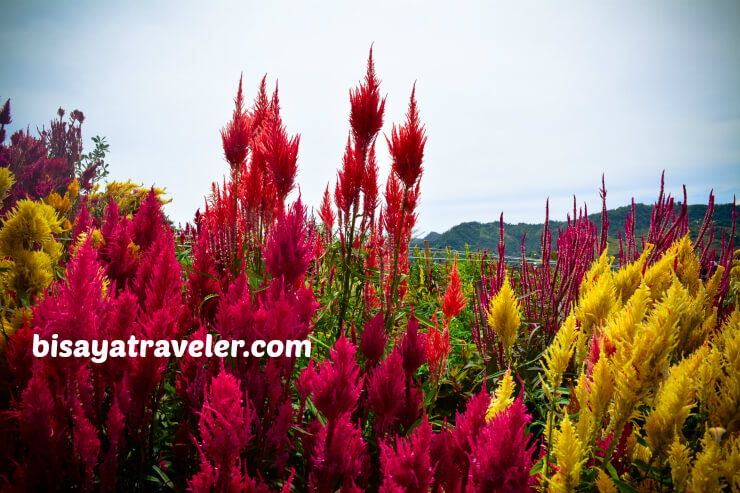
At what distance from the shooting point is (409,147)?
7.48 ft

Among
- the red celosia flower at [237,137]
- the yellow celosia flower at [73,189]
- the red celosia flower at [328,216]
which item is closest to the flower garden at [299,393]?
the red celosia flower at [237,137]

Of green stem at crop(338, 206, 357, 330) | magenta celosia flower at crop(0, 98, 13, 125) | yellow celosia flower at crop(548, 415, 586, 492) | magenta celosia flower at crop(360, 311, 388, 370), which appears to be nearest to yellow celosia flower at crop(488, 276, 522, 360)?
magenta celosia flower at crop(360, 311, 388, 370)

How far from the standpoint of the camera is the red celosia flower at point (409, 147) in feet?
7.39

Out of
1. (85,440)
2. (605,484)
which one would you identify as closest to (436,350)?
(605,484)

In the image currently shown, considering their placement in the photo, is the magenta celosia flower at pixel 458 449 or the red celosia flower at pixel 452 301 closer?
the magenta celosia flower at pixel 458 449

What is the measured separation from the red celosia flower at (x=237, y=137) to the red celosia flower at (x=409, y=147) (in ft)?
2.85

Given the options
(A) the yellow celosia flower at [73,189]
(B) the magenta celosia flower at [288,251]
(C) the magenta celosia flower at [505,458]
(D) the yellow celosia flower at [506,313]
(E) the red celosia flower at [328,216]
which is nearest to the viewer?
(C) the magenta celosia flower at [505,458]

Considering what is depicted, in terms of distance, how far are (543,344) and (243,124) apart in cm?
246

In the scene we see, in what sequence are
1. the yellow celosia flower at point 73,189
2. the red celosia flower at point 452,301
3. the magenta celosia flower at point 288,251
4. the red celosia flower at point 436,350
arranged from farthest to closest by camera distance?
the yellow celosia flower at point 73,189 → the red celosia flower at point 452,301 → the red celosia flower at point 436,350 → the magenta celosia flower at point 288,251

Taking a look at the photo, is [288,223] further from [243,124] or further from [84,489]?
[243,124]

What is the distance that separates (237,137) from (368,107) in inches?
32.1

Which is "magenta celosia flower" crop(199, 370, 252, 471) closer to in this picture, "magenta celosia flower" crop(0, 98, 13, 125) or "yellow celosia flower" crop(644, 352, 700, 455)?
"yellow celosia flower" crop(644, 352, 700, 455)

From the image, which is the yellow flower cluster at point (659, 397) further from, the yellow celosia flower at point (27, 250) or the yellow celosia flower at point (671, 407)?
the yellow celosia flower at point (27, 250)

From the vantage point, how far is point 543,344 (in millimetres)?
2893
